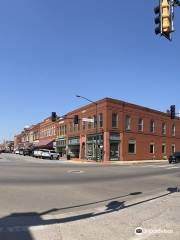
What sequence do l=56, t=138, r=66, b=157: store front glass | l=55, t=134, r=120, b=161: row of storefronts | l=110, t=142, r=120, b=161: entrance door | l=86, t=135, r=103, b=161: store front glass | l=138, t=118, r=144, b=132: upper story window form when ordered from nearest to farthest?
l=110, t=142, r=120, b=161: entrance door → l=55, t=134, r=120, b=161: row of storefronts → l=86, t=135, r=103, b=161: store front glass → l=138, t=118, r=144, b=132: upper story window → l=56, t=138, r=66, b=157: store front glass

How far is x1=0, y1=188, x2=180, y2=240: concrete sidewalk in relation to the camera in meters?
7.95

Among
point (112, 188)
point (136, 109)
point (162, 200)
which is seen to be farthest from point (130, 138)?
point (162, 200)

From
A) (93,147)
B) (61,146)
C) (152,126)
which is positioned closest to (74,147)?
(61,146)

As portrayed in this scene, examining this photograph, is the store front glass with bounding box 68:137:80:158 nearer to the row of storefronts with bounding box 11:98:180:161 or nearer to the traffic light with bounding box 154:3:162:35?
the row of storefronts with bounding box 11:98:180:161

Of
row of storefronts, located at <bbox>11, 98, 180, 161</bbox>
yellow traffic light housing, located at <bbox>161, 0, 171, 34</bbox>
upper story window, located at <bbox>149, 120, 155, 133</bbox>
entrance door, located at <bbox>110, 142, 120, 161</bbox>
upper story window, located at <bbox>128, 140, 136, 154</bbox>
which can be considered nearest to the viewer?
yellow traffic light housing, located at <bbox>161, 0, 171, 34</bbox>

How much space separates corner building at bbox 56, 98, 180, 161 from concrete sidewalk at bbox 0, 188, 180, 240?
3927cm

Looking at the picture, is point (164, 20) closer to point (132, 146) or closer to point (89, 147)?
point (132, 146)

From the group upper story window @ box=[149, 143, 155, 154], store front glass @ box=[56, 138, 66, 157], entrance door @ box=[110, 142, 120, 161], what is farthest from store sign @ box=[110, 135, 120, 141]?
store front glass @ box=[56, 138, 66, 157]

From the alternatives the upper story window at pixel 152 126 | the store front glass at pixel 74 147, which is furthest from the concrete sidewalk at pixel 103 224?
the store front glass at pixel 74 147

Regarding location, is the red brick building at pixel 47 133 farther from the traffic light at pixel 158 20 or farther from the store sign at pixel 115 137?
the traffic light at pixel 158 20

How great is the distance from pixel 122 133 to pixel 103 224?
46.6 m

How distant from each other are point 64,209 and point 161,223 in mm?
3339

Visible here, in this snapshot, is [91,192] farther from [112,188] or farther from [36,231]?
[36,231]

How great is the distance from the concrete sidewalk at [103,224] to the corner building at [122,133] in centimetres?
3927
